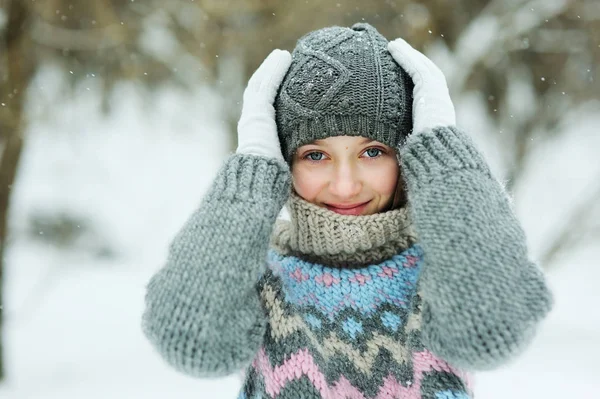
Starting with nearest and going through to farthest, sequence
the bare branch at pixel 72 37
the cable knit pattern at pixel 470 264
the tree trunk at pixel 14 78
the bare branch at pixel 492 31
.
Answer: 1. the cable knit pattern at pixel 470 264
2. the tree trunk at pixel 14 78
3. the bare branch at pixel 72 37
4. the bare branch at pixel 492 31

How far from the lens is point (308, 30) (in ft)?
11.4

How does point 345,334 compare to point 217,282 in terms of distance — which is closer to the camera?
point 217,282

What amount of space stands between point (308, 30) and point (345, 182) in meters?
2.51

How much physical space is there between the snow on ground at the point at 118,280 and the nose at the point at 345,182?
122 centimetres

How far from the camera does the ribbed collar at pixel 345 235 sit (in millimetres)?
1161

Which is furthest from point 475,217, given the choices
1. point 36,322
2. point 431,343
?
point 36,322

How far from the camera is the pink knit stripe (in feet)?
3.69

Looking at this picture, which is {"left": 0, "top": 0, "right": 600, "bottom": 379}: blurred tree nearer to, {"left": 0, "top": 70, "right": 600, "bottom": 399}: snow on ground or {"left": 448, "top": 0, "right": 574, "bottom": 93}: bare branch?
{"left": 448, "top": 0, "right": 574, "bottom": 93}: bare branch

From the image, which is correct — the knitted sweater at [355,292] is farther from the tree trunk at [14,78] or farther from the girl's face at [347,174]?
the tree trunk at [14,78]

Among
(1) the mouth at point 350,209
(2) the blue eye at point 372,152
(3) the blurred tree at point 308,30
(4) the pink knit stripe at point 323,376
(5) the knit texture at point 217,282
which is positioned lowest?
(4) the pink knit stripe at point 323,376

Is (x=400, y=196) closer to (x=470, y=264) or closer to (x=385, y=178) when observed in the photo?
(x=385, y=178)

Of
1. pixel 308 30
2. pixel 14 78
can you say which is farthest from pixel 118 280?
pixel 308 30

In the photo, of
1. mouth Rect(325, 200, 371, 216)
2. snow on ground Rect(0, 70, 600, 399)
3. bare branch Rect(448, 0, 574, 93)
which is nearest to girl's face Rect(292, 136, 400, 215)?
mouth Rect(325, 200, 371, 216)

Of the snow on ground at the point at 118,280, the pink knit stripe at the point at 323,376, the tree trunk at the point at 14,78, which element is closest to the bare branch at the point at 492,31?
the snow on ground at the point at 118,280
